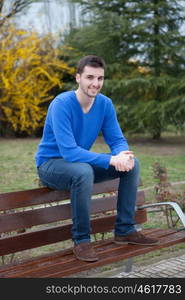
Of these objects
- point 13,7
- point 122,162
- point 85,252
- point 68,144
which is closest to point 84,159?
point 68,144

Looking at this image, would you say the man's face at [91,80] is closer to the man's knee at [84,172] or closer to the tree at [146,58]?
the man's knee at [84,172]

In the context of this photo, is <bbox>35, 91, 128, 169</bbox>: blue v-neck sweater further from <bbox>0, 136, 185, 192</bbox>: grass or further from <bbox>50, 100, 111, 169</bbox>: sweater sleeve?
<bbox>0, 136, 185, 192</bbox>: grass

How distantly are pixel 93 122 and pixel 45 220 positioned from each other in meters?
0.77

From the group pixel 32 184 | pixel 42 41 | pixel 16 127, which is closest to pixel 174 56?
pixel 42 41

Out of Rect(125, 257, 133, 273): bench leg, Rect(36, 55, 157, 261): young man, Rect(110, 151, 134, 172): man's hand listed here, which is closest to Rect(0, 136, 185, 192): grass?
Rect(125, 257, 133, 273): bench leg

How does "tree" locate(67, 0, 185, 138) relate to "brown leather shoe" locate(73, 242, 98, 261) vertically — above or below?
above

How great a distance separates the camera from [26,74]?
15141 mm

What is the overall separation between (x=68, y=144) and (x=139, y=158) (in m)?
7.69

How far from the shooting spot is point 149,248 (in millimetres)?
3035

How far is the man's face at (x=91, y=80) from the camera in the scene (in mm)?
2982

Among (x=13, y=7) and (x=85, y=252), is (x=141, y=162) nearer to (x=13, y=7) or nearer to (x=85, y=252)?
(x=85, y=252)

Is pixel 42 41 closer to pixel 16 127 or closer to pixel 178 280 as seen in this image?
pixel 16 127

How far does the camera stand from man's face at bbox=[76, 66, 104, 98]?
298 cm

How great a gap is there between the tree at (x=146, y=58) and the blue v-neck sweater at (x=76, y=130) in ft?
31.2
